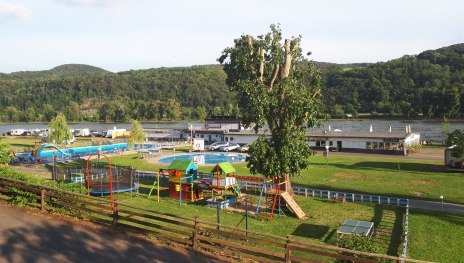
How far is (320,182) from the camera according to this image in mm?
36812

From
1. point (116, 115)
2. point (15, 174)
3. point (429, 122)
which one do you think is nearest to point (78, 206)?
point (15, 174)

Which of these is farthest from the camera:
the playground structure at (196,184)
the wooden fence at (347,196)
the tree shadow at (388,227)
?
the playground structure at (196,184)

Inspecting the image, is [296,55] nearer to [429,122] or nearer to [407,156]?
[407,156]

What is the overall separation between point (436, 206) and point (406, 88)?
14860 cm

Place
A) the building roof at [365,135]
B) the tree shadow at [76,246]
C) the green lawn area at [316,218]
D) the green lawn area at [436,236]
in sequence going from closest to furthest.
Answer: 1. the tree shadow at [76,246]
2. the green lawn area at [436,236]
3. the green lawn area at [316,218]
4. the building roof at [365,135]

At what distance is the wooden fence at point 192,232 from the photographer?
13.7m

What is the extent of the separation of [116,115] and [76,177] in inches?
6297

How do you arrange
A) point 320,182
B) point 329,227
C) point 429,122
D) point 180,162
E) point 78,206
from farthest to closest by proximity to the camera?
point 429,122, point 320,182, point 180,162, point 329,227, point 78,206

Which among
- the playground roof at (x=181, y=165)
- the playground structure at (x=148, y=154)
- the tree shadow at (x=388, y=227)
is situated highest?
the playground roof at (x=181, y=165)

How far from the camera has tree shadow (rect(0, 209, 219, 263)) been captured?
1378cm

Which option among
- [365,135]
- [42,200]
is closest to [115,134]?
[365,135]

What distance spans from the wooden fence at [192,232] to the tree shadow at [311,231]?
2.23 metres

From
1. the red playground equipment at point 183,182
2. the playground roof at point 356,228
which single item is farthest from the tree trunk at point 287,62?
the playground roof at point 356,228

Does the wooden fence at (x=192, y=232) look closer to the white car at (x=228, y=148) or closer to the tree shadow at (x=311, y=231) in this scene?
the tree shadow at (x=311, y=231)
